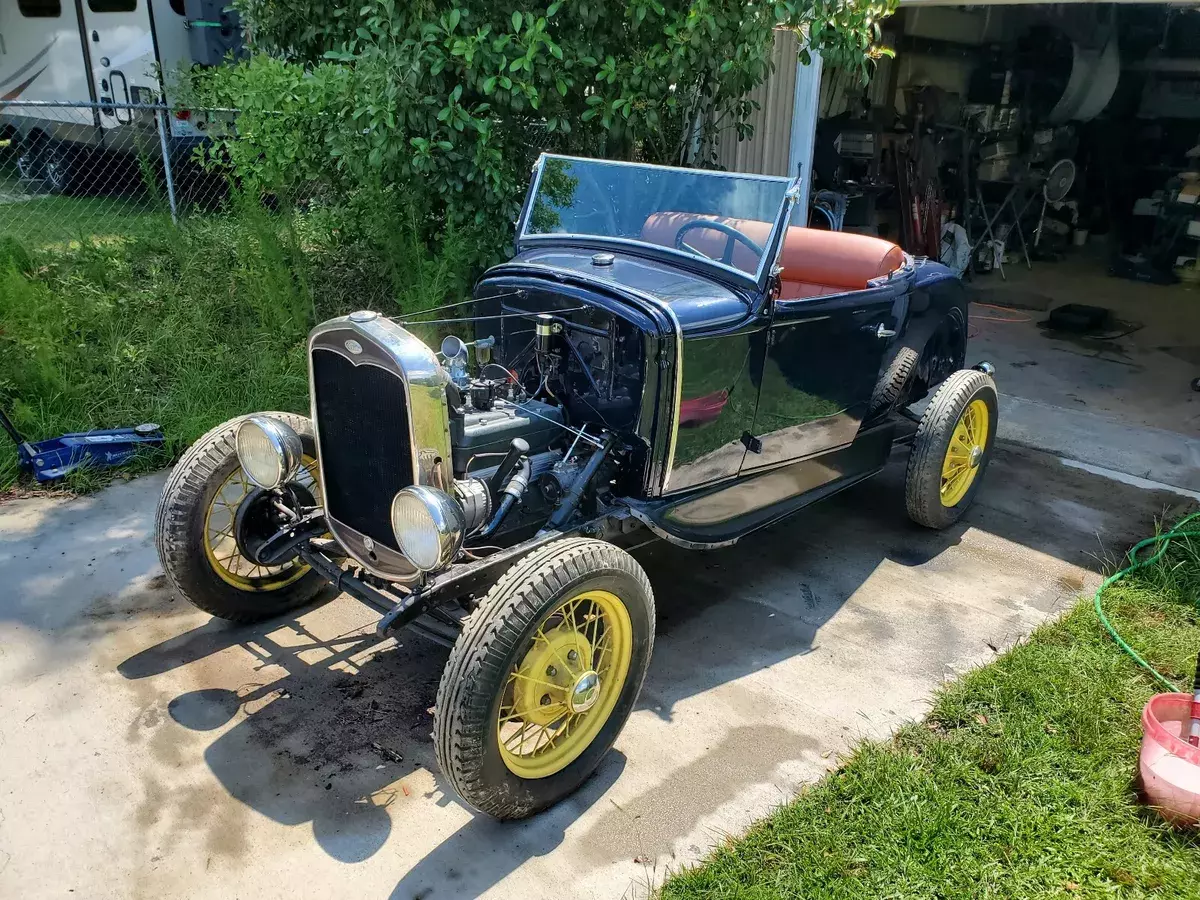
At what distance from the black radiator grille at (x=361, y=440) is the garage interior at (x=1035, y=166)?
5238mm

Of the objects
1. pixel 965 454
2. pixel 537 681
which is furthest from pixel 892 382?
pixel 537 681

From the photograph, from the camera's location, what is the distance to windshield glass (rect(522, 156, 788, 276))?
3.65m

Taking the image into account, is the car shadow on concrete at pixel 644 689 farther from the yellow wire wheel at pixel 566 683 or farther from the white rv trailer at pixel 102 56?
the white rv trailer at pixel 102 56

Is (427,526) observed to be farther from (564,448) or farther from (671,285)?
(671,285)

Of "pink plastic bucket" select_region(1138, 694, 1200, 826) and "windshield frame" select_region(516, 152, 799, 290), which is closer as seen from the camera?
"pink plastic bucket" select_region(1138, 694, 1200, 826)

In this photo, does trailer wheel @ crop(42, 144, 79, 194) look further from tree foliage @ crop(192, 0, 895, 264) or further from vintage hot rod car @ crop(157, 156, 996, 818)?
vintage hot rod car @ crop(157, 156, 996, 818)

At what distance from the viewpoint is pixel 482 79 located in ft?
17.1

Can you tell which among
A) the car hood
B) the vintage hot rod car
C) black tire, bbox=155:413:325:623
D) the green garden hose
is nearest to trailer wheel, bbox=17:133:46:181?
the vintage hot rod car

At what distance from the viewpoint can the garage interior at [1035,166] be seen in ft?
24.3

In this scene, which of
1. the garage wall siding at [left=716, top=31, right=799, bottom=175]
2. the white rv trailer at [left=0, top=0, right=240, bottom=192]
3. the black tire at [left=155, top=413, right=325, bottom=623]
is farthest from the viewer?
the white rv trailer at [left=0, top=0, right=240, bottom=192]

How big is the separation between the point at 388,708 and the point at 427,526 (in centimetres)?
96

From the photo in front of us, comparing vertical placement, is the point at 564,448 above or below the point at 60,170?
below

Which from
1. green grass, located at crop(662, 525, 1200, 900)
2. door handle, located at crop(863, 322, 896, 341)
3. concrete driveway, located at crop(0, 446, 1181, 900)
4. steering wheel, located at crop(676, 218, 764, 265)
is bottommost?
concrete driveway, located at crop(0, 446, 1181, 900)

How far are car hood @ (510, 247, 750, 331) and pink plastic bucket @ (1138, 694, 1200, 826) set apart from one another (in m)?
1.91
